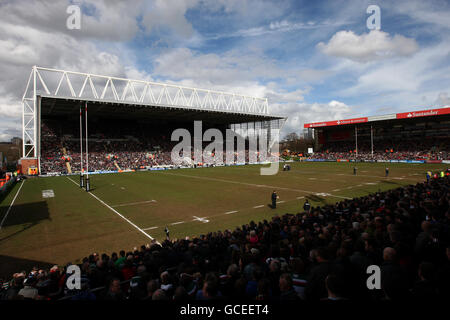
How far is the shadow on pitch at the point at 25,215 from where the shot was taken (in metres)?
15.4

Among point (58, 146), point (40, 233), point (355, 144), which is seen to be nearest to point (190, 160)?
point (58, 146)

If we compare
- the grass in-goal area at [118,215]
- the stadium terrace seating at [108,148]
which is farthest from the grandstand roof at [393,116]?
the grass in-goal area at [118,215]

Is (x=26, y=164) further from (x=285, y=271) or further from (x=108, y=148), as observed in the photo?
(x=285, y=271)

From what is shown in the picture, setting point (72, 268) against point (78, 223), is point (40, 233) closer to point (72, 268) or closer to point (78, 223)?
point (78, 223)

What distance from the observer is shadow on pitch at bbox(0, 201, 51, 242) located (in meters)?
15.4

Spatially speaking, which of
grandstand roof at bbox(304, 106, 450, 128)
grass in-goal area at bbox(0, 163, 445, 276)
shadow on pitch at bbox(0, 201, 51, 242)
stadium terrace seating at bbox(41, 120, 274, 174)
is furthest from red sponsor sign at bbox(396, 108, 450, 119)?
shadow on pitch at bbox(0, 201, 51, 242)

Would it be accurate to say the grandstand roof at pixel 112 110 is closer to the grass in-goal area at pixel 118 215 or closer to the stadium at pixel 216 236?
the stadium at pixel 216 236

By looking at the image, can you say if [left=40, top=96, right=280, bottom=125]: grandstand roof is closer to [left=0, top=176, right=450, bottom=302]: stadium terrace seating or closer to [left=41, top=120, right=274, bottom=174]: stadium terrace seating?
[left=41, top=120, right=274, bottom=174]: stadium terrace seating

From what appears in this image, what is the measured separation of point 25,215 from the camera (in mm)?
17500

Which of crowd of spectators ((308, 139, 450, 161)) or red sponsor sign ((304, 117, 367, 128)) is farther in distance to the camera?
red sponsor sign ((304, 117, 367, 128))

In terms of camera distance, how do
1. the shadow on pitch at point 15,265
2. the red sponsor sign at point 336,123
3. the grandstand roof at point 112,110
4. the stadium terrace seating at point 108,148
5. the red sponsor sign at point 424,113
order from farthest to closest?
the red sponsor sign at point 336,123 < the stadium terrace seating at point 108,148 < the red sponsor sign at point 424,113 < the grandstand roof at point 112,110 < the shadow on pitch at point 15,265

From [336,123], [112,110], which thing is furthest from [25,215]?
[336,123]

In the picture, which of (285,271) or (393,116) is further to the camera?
(393,116)

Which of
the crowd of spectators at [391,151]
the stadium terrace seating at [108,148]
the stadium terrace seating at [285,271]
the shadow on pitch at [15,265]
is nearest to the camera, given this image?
the stadium terrace seating at [285,271]
